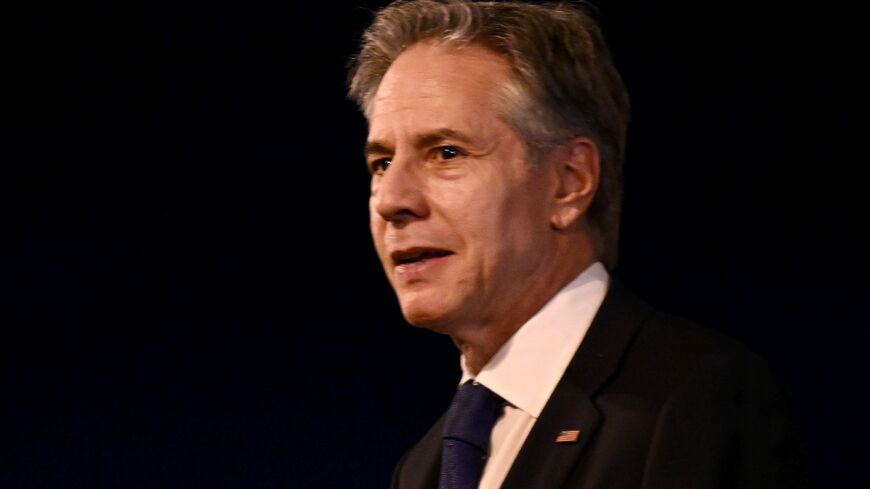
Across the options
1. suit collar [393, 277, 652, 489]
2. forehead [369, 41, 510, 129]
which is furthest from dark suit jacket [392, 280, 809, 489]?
forehead [369, 41, 510, 129]

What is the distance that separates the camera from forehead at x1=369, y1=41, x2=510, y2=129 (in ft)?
6.02

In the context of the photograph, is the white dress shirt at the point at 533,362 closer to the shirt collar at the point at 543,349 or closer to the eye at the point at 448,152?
the shirt collar at the point at 543,349

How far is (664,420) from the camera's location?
1.63m

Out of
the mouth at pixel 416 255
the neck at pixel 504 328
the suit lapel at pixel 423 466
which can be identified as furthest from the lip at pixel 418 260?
the suit lapel at pixel 423 466

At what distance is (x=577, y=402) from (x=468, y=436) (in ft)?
0.55

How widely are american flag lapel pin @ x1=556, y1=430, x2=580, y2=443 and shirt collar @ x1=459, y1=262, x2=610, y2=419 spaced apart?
0.09 meters

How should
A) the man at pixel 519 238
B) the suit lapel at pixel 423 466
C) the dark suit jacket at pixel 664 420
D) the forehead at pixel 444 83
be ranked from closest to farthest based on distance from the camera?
the dark suit jacket at pixel 664 420
the man at pixel 519 238
the forehead at pixel 444 83
the suit lapel at pixel 423 466

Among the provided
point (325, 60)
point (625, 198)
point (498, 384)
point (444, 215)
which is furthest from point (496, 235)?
point (325, 60)

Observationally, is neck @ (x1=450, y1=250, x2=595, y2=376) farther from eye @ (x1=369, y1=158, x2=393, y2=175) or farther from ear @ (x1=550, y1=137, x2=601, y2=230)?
eye @ (x1=369, y1=158, x2=393, y2=175)

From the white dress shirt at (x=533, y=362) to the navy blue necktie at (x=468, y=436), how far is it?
0.01m

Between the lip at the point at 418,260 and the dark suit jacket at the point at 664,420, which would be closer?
the dark suit jacket at the point at 664,420

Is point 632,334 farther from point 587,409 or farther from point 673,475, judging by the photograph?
point 673,475

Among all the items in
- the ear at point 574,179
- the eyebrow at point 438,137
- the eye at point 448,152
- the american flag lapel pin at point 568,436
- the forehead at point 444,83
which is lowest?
the american flag lapel pin at point 568,436

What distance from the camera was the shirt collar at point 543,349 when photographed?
1.83 meters
